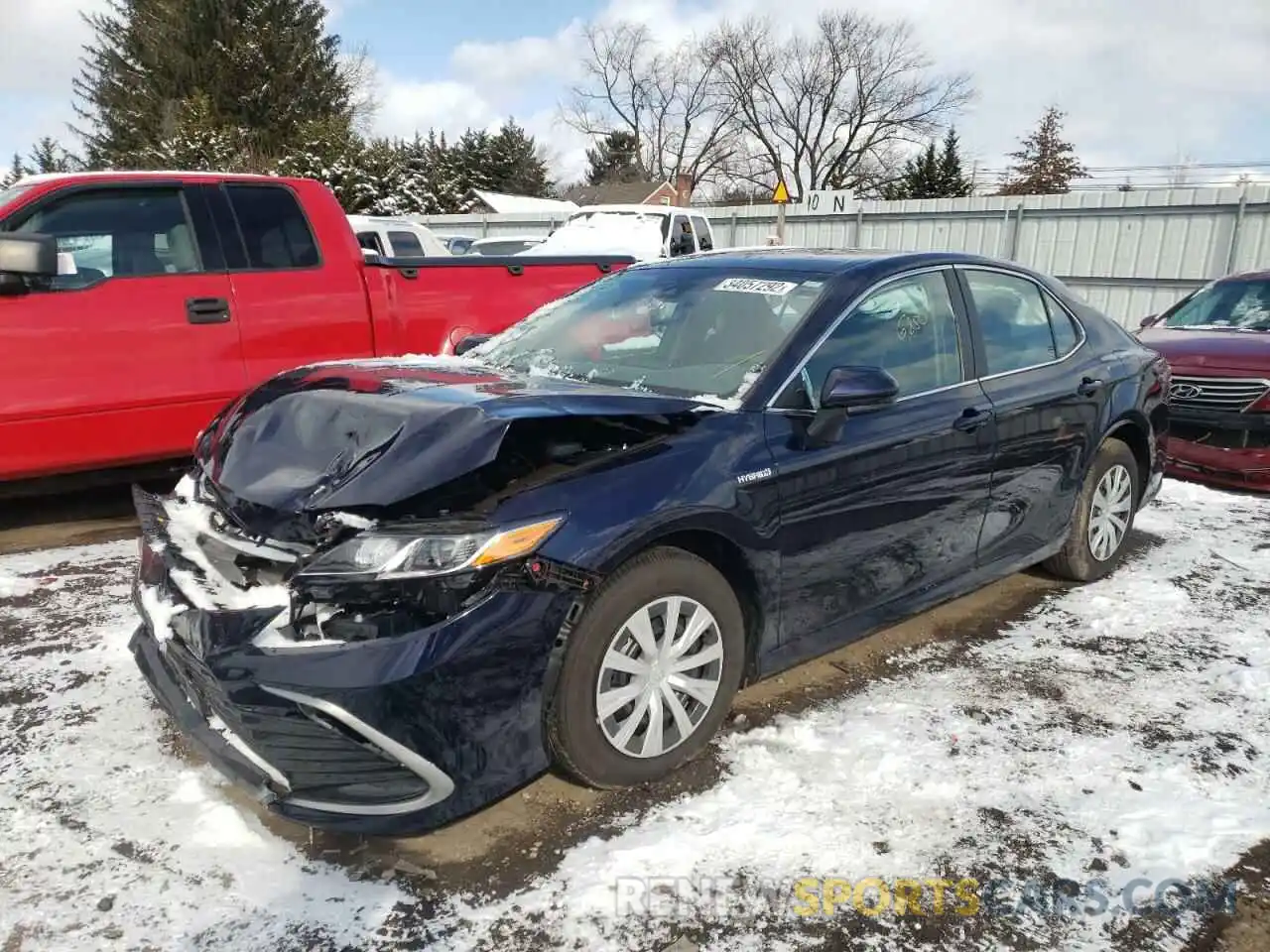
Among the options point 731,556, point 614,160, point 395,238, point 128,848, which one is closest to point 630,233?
point 395,238

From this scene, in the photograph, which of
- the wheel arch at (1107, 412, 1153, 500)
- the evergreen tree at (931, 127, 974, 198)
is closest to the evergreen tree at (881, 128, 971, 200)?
the evergreen tree at (931, 127, 974, 198)

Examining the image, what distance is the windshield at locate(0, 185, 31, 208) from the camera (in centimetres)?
476

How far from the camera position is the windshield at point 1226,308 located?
24.2ft

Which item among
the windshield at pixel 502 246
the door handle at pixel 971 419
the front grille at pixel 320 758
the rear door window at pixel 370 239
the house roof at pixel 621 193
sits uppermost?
the house roof at pixel 621 193

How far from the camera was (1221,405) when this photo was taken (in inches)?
255

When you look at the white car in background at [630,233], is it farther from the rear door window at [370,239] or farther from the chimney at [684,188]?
the chimney at [684,188]

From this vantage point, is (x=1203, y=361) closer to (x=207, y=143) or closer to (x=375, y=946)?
(x=375, y=946)

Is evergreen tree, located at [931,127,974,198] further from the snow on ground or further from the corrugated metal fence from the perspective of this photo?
the snow on ground

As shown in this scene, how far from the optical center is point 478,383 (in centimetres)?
307

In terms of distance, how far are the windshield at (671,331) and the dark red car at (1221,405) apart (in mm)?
4204

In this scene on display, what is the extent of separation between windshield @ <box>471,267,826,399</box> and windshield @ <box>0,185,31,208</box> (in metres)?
2.74

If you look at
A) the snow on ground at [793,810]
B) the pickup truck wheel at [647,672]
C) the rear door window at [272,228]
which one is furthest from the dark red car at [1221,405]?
the rear door window at [272,228]

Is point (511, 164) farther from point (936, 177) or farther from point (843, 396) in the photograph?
point (843, 396)

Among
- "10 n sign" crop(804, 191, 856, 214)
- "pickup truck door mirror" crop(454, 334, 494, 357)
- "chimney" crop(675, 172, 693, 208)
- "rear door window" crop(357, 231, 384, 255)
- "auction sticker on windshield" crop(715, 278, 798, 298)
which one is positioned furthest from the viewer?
"chimney" crop(675, 172, 693, 208)
